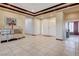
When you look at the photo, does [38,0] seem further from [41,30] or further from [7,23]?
[41,30]

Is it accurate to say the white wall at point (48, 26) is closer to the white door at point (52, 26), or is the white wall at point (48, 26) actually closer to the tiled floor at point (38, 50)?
the white door at point (52, 26)

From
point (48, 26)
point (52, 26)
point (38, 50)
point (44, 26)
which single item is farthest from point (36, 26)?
point (38, 50)

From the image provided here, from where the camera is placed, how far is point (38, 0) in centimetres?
133

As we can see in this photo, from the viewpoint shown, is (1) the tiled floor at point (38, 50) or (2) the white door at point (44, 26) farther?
(2) the white door at point (44, 26)

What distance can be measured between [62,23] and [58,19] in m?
0.64

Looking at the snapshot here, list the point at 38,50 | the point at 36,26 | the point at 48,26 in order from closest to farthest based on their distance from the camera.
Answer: the point at 38,50 < the point at 48,26 < the point at 36,26

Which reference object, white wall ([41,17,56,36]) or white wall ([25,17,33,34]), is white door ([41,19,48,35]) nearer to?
white wall ([41,17,56,36])

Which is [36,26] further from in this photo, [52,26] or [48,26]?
[52,26]

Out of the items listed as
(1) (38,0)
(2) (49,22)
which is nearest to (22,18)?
(2) (49,22)

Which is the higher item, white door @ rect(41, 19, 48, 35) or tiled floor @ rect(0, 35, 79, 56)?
white door @ rect(41, 19, 48, 35)

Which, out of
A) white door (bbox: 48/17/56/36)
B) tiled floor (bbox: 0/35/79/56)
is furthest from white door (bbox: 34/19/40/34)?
tiled floor (bbox: 0/35/79/56)

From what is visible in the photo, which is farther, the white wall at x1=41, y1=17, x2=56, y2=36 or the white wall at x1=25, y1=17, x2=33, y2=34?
the white wall at x1=25, y1=17, x2=33, y2=34

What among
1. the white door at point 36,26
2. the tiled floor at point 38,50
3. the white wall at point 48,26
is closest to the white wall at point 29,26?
the white door at point 36,26

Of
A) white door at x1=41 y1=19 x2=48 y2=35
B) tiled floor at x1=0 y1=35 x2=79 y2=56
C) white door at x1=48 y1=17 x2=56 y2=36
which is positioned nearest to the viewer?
tiled floor at x1=0 y1=35 x2=79 y2=56
